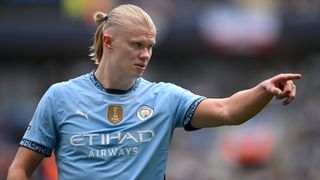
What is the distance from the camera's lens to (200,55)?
2756cm

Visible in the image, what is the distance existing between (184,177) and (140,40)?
10.6m

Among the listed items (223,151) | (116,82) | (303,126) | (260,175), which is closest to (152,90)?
(116,82)

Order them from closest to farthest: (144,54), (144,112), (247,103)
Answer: (247,103) < (144,54) < (144,112)

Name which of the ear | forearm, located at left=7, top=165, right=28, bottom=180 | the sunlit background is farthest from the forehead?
the sunlit background

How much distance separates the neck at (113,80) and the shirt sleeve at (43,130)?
1.10 feet

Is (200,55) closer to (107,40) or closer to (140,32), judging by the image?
(107,40)

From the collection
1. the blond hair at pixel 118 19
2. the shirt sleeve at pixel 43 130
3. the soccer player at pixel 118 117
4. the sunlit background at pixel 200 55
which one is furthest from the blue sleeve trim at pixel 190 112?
the sunlit background at pixel 200 55

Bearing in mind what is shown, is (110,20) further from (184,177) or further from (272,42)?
(272,42)

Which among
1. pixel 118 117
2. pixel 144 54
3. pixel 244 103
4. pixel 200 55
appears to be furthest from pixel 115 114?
pixel 200 55

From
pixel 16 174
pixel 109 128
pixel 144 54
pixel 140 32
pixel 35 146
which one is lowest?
pixel 16 174

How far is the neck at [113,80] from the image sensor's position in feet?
24.4

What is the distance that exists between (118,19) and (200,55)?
2018cm

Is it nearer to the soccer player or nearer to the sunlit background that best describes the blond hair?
the soccer player

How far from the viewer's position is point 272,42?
25.5 meters
